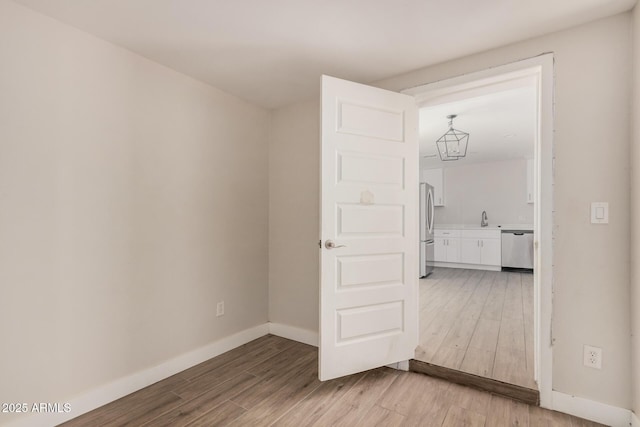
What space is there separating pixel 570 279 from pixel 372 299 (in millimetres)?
1222

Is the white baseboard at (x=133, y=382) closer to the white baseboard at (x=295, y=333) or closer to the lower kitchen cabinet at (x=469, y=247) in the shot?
the white baseboard at (x=295, y=333)

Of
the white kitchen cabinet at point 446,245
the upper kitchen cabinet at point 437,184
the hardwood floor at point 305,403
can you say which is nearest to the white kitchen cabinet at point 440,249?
the white kitchen cabinet at point 446,245

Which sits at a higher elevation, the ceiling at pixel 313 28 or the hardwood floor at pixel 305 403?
the ceiling at pixel 313 28

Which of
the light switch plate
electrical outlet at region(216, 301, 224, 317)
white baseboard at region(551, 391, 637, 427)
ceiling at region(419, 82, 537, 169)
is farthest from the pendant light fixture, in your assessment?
electrical outlet at region(216, 301, 224, 317)

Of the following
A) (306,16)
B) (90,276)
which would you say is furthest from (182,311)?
(306,16)

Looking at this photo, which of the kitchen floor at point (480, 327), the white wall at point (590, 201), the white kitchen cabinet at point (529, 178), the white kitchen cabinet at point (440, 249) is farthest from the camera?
the white kitchen cabinet at point (440, 249)

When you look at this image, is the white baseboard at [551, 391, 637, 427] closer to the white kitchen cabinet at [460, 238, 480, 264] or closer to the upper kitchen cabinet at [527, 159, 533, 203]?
the white kitchen cabinet at [460, 238, 480, 264]

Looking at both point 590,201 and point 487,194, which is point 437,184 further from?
point 590,201

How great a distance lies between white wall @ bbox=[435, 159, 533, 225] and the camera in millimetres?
6727

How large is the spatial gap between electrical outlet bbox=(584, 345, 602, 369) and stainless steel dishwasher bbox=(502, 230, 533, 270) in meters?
4.99

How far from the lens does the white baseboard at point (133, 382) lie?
1729 mm

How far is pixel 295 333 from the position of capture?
307 cm

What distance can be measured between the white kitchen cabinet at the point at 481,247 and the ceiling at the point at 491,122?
5.34 ft

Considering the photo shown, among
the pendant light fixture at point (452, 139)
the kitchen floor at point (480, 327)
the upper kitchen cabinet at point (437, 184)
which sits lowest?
the kitchen floor at point (480, 327)
